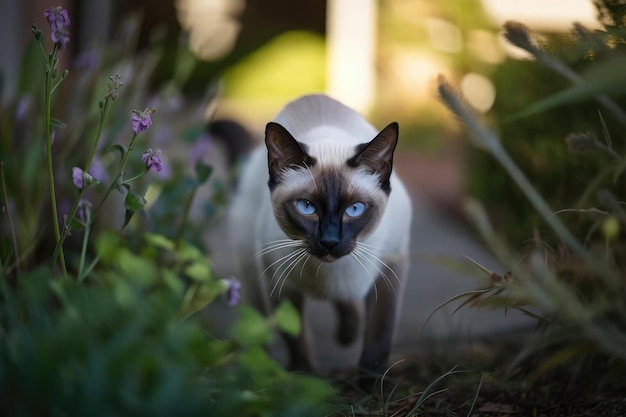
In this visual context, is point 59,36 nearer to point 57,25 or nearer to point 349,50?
point 57,25

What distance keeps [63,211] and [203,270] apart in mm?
1358

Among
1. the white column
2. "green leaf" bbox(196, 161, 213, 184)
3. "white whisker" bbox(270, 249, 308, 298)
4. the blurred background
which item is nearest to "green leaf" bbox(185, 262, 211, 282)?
"white whisker" bbox(270, 249, 308, 298)

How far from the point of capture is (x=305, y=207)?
1785 millimetres

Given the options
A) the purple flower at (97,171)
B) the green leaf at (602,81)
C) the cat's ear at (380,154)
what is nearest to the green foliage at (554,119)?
the green leaf at (602,81)

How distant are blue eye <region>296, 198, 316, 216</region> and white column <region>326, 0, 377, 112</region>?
5327 mm

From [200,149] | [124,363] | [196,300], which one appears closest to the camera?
[124,363]

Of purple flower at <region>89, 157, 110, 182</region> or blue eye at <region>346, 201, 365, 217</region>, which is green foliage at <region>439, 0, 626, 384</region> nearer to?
blue eye at <region>346, 201, 365, 217</region>

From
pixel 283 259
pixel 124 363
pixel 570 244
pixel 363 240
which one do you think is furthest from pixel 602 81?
pixel 283 259

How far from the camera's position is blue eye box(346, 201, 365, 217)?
5.83 ft

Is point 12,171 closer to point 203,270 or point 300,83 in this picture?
point 203,270

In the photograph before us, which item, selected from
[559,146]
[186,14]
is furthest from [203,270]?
[186,14]

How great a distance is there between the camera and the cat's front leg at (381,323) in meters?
2.00

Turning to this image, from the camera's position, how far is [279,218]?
187 centimetres

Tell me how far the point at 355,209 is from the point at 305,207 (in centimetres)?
12
